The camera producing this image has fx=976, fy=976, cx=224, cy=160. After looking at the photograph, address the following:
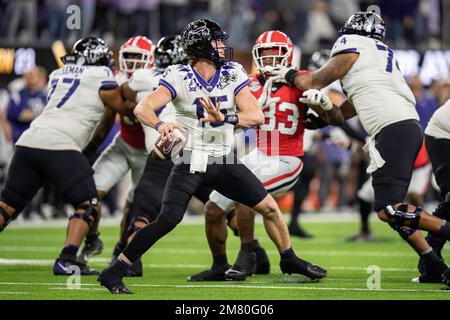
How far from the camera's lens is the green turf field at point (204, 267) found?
21.9 feet

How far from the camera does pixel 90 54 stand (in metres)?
8.35

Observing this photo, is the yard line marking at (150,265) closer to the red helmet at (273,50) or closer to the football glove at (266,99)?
the football glove at (266,99)

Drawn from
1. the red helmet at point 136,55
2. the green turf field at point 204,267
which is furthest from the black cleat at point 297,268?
the red helmet at point 136,55

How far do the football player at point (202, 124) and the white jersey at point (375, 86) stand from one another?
90 centimetres

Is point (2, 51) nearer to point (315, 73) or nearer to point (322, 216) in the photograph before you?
point (322, 216)

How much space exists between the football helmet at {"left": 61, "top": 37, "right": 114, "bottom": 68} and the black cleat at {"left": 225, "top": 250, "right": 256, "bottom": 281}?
6.74ft

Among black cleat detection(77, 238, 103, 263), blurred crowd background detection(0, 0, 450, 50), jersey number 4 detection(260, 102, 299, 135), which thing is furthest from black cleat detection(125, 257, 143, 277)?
blurred crowd background detection(0, 0, 450, 50)

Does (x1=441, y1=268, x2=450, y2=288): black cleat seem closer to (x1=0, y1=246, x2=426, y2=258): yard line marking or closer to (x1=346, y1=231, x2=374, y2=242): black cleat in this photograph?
(x1=0, y1=246, x2=426, y2=258): yard line marking

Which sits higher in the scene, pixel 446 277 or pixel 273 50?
pixel 273 50

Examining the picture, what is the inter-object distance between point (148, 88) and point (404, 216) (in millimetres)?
2580

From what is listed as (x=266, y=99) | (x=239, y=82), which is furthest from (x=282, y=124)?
(x=239, y=82)

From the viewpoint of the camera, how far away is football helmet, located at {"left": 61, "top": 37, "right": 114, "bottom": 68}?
8.35 m

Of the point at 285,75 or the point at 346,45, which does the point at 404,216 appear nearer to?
the point at 346,45

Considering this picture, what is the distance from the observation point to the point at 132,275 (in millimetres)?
8078
